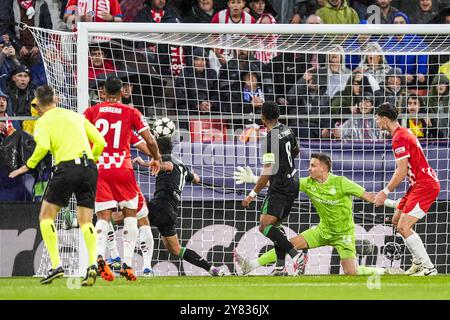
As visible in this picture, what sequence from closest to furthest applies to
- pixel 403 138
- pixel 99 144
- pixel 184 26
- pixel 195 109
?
pixel 99 144
pixel 403 138
pixel 184 26
pixel 195 109

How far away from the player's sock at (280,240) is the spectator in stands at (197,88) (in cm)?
306

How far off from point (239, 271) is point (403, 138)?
307cm

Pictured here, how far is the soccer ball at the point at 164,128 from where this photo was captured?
14766 mm

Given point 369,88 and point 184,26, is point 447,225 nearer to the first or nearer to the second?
point 369,88

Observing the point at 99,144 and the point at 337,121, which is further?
the point at 337,121

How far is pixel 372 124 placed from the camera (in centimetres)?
1653

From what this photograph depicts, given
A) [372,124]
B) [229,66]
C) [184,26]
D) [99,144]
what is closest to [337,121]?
[372,124]

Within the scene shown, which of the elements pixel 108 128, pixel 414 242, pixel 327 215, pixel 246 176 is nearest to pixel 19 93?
pixel 246 176

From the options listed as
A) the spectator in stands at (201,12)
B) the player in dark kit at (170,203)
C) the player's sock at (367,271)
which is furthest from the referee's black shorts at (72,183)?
the spectator in stands at (201,12)

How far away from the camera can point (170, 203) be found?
1459 cm

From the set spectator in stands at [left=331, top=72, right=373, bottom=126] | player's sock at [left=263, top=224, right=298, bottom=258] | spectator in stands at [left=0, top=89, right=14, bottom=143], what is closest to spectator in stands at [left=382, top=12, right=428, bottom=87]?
spectator in stands at [left=331, top=72, right=373, bottom=126]

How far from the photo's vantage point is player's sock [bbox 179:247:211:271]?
47.3 feet

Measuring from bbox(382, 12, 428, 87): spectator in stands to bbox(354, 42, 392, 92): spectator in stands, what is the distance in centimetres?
12

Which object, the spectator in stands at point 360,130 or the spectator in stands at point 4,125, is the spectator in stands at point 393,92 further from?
the spectator in stands at point 4,125
